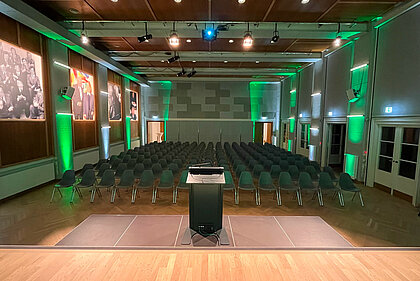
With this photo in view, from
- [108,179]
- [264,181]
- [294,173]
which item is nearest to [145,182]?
[108,179]

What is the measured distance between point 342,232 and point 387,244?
2.13 ft

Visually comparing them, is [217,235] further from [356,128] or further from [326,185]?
[356,128]

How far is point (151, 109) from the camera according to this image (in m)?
16.9

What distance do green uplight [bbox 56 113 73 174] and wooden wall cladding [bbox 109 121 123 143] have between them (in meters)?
3.64

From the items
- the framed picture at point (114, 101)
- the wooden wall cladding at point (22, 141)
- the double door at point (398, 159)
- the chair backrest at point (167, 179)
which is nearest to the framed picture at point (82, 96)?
the framed picture at point (114, 101)

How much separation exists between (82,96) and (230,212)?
7781mm

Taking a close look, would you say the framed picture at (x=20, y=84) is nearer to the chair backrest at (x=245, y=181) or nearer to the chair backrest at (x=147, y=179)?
the chair backrest at (x=147, y=179)

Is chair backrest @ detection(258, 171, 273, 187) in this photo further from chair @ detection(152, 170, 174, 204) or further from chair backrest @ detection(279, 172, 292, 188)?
chair @ detection(152, 170, 174, 204)

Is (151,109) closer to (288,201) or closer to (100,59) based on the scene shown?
(100,59)

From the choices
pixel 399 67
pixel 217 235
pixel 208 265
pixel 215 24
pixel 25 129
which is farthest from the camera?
pixel 215 24

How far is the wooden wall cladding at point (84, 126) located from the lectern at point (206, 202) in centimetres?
697

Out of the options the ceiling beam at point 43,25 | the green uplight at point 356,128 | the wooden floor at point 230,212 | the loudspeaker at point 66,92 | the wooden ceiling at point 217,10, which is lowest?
the wooden floor at point 230,212

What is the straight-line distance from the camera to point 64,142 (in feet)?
25.1

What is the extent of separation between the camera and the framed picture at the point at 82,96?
27.7 feet
